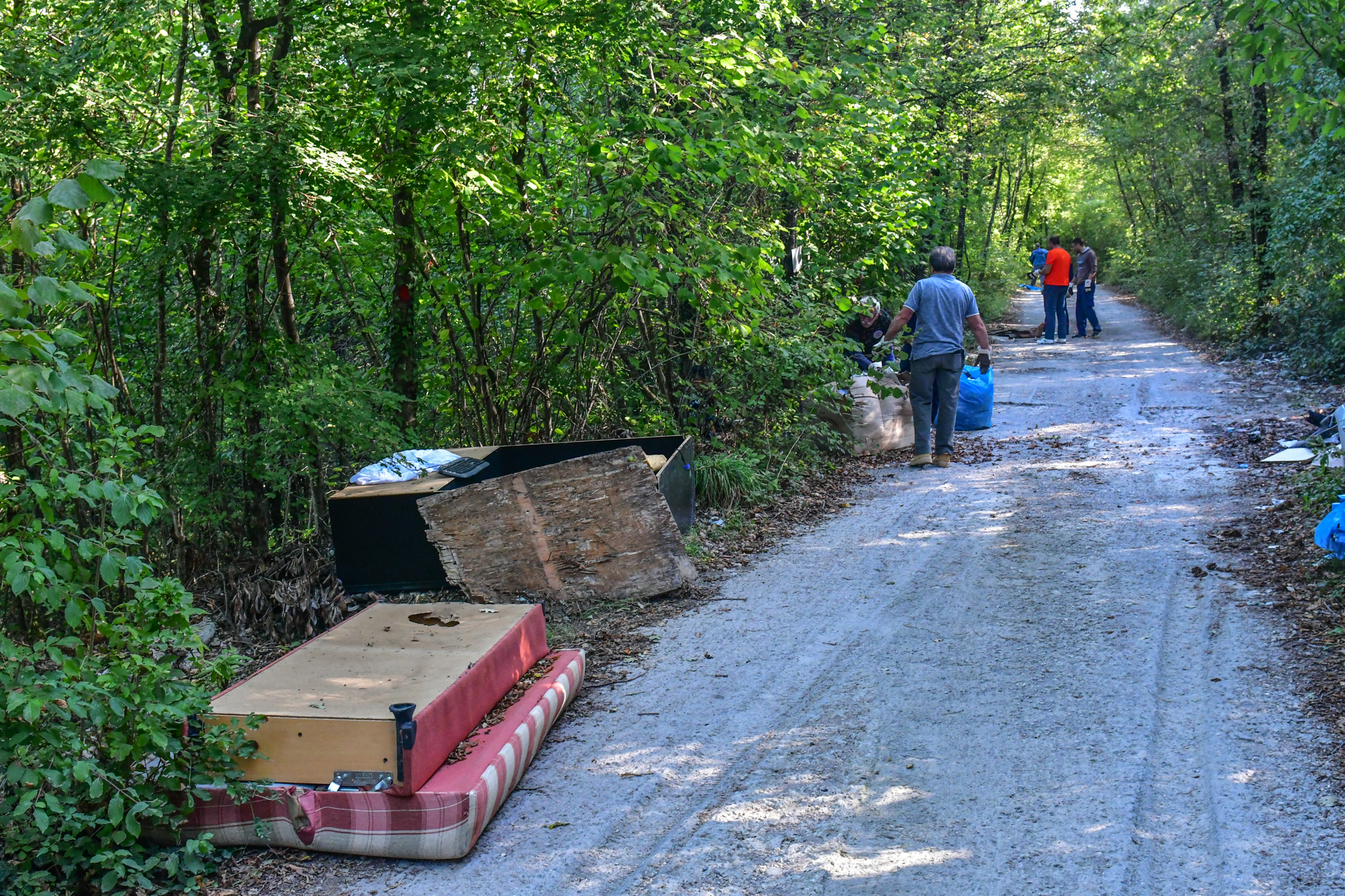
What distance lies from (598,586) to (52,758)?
3562mm

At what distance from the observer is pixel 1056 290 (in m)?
19.7

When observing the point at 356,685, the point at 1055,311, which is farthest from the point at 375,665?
the point at 1055,311

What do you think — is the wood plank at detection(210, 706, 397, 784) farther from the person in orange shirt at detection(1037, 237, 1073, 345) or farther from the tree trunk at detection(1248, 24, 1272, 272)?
the tree trunk at detection(1248, 24, 1272, 272)

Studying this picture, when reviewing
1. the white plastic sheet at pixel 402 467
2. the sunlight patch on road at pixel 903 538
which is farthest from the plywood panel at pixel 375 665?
the sunlight patch on road at pixel 903 538

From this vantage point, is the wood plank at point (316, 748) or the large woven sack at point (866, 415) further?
the large woven sack at point (866, 415)

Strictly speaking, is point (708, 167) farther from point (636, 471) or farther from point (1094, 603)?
point (1094, 603)

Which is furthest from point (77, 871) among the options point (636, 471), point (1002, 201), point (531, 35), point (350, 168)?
point (1002, 201)

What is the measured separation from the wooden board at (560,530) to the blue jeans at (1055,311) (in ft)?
51.0

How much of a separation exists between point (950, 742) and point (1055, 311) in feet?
57.7

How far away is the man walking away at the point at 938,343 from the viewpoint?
9742mm

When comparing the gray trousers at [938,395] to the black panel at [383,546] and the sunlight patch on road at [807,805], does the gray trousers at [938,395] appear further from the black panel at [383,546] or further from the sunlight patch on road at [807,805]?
the sunlight patch on road at [807,805]

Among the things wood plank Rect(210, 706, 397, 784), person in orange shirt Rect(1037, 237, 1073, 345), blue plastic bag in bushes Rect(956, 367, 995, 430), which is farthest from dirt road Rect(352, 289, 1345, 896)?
person in orange shirt Rect(1037, 237, 1073, 345)

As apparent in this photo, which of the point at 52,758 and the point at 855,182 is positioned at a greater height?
the point at 855,182

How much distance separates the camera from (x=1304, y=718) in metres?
4.30
